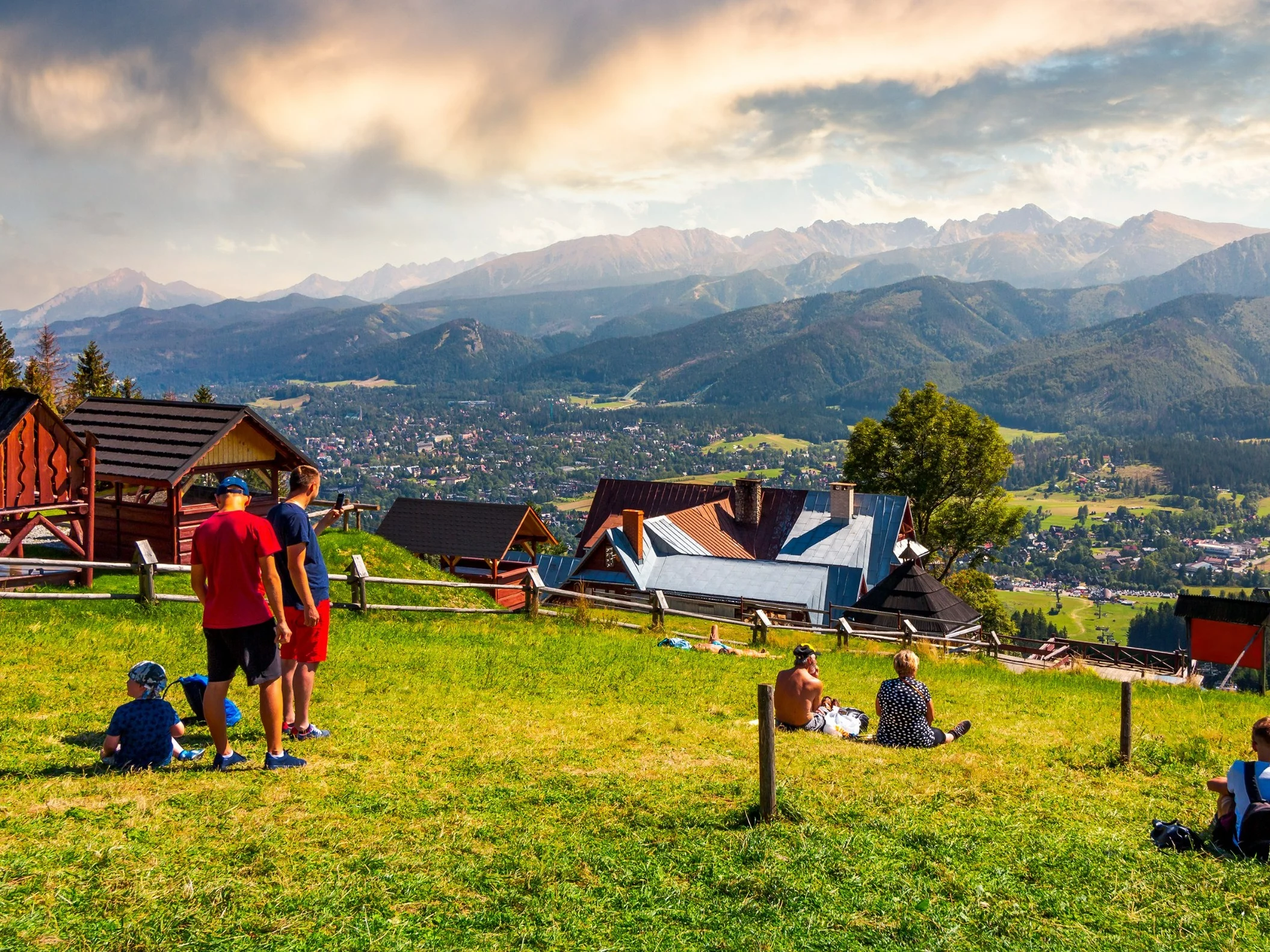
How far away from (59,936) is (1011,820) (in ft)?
23.8

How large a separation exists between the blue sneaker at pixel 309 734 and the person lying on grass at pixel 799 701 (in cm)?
536

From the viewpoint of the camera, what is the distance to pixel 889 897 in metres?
6.32

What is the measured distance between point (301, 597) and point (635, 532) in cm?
2661

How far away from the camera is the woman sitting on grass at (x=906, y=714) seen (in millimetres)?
10625

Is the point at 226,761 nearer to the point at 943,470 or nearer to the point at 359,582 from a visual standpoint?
the point at 359,582

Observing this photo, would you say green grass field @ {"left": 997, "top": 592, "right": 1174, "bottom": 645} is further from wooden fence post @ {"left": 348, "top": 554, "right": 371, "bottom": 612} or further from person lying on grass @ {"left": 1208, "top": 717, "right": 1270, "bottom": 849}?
person lying on grass @ {"left": 1208, "top": 717, "right": 1270, "bottom": 849}

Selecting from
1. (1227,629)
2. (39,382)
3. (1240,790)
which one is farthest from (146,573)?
(39,382)

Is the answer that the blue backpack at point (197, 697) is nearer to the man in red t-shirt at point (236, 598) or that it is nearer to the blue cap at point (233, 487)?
the man in red t-shirt at point (236, 598)

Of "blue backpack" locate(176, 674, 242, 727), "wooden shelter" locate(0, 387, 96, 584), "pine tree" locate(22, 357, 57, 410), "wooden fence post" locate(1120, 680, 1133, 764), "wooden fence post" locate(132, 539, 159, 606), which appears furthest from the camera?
"pine tree" locate(22, 357, 57, 410)

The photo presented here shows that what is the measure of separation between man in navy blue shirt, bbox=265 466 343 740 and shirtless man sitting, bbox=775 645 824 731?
539cm

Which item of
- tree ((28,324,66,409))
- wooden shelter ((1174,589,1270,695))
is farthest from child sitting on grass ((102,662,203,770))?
tree ((28,324,66,409))

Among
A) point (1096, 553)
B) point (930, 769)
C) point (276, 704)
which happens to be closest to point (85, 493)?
point (276, 704)

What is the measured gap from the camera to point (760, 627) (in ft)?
69.6

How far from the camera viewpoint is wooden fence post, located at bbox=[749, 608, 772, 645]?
2106cm
